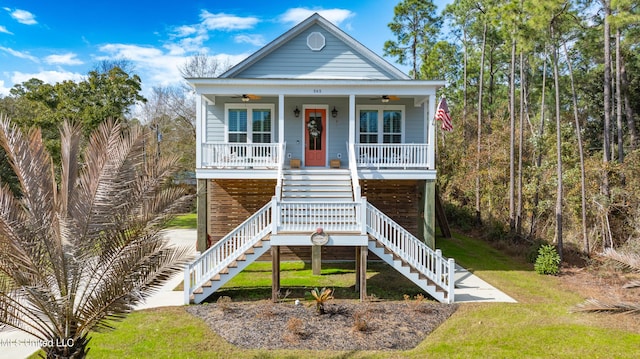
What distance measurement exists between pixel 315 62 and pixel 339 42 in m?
1.23

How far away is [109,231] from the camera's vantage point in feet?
15.5

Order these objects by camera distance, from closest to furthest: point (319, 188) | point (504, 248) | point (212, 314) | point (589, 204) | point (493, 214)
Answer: point (212, 314)
point (319, 188)
point (589, 204)
point (504, 248)
point (493, 214)

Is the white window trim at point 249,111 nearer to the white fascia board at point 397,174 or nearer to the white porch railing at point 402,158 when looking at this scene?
the white porch railing at point 402,158

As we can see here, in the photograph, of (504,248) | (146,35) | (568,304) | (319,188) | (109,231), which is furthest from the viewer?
(146,35)

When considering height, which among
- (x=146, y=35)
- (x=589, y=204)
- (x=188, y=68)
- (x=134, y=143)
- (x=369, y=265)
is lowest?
(x=369, y=265)

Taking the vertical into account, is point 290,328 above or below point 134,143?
below

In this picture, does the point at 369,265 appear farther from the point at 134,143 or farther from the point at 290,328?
the point at 134,143

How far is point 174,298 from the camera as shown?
9242mm

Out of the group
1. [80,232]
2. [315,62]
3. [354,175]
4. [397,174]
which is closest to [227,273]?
[354,175]

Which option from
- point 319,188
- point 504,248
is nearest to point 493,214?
point 504,248

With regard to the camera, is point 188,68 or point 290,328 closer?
point 290,328

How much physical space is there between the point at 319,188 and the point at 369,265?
3.94 metres

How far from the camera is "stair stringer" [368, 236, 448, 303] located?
30.0ft

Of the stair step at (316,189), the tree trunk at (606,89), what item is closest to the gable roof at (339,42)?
the stair step at (316,189)
